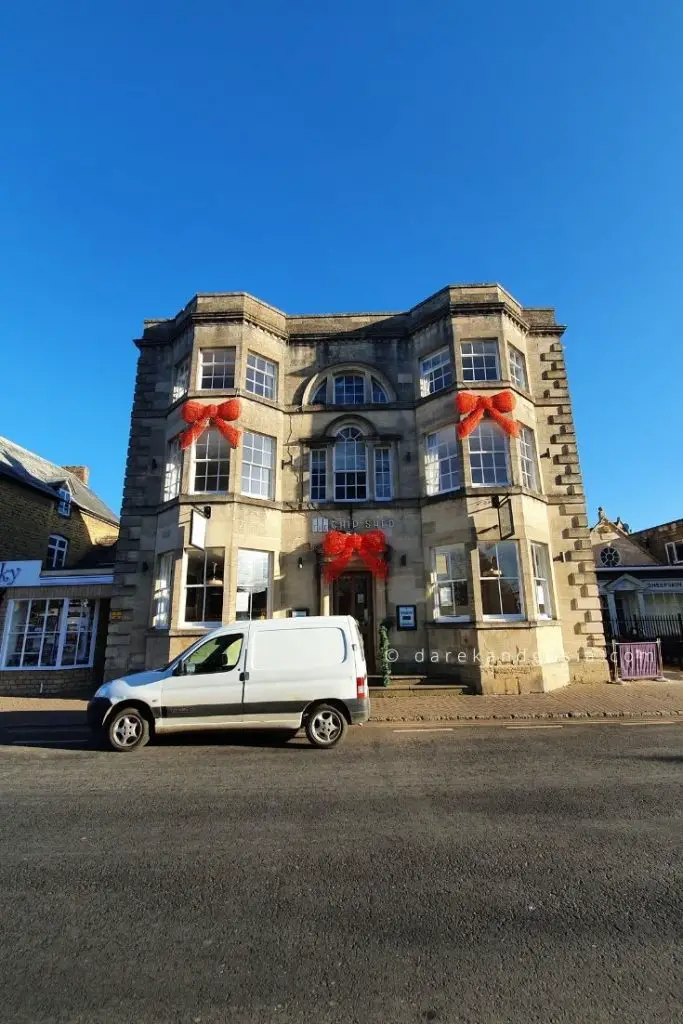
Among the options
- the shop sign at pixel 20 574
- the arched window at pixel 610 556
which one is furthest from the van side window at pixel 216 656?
the arched window at pixel 610 556

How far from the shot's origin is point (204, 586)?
14.1 meters

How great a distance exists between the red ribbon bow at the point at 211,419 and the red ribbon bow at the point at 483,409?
23.3ft

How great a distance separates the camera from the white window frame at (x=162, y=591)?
14.5 meters

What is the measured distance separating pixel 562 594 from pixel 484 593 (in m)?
3.21

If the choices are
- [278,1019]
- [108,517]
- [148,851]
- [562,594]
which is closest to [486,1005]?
[278,1019]

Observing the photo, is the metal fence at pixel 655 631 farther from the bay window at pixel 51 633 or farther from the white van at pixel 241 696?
the bay window at pixel 51 633

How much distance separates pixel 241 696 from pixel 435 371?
12.5 metres

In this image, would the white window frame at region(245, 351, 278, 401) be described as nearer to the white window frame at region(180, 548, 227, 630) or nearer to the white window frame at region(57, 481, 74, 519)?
the white window frame at region(180, 548, 227, 630)

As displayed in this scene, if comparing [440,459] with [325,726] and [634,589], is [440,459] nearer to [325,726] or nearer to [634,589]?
[325,726]

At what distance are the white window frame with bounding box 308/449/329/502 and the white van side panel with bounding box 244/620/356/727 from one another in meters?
7.61

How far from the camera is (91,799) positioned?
5.91 m

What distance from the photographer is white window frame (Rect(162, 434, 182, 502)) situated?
15.7 metres

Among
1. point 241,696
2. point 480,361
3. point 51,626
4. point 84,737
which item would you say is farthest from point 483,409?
point 51,626

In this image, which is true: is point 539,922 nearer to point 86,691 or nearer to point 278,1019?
point 278,1019
